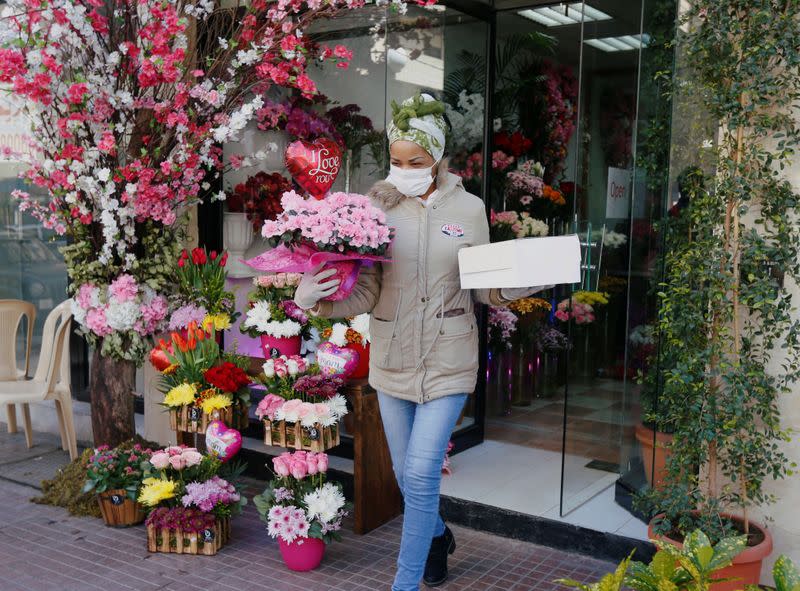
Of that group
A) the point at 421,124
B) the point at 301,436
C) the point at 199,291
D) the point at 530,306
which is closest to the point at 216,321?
the point at 199,291

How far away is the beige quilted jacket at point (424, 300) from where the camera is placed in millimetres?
3076

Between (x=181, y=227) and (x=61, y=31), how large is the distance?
1441 mm

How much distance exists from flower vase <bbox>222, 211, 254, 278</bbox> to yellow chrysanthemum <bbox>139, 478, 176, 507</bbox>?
6.49ft

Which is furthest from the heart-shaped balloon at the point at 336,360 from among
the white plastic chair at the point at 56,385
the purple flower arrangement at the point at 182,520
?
the white plastic chair at the point at 56,385

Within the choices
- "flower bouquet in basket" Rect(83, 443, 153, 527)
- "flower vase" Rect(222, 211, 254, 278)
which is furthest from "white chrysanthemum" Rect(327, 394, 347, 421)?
"flower vase" Rect(222, 211, 254, 278)

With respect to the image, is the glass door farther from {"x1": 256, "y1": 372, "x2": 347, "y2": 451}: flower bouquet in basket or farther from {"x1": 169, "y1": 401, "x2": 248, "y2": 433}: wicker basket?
{"x1": 169, "y1": 401, "x2": 248, "y2": 433}: wicker basket

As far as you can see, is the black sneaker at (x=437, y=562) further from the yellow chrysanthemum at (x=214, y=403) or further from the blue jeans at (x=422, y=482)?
the yellow chrysanthemum at (x=214, y=403)

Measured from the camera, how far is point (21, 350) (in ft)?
21.6

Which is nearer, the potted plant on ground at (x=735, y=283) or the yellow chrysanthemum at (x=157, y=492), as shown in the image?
the potted plant on ground at (x=735, y=283)

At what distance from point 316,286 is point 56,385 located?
313 cm

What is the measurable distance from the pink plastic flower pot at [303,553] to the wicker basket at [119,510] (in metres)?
0.95

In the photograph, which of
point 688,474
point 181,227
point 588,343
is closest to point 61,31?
point 181,227

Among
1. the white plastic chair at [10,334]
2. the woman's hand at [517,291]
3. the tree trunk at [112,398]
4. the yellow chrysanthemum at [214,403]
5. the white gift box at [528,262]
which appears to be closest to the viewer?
the white gift box at [528,262]

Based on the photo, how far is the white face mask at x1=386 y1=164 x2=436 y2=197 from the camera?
3.06 m
